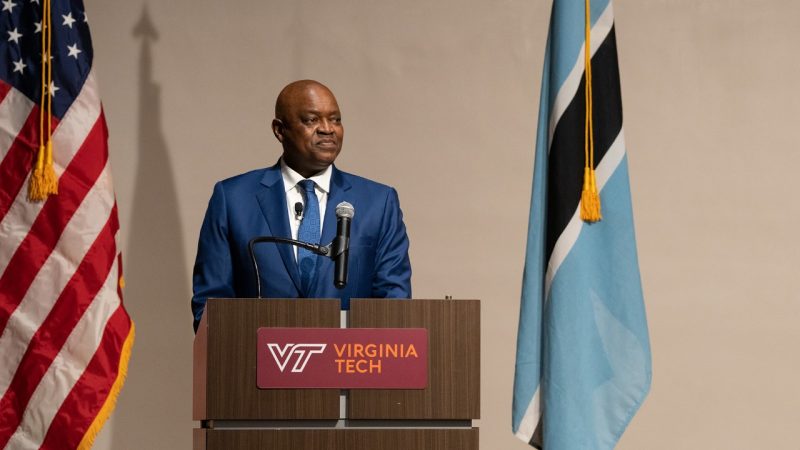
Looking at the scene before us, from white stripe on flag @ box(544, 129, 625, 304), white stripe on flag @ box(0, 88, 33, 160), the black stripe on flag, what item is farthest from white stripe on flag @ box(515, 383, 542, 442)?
white stripe on flag @ box(0, 88, 33, 160)

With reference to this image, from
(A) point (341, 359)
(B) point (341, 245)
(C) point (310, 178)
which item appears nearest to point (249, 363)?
(A) point (341, 359)

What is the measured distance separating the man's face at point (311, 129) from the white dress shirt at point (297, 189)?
24 millimetres

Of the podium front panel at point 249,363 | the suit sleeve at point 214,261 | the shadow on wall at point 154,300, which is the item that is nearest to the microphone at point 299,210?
the suit sleeve at point 214,261

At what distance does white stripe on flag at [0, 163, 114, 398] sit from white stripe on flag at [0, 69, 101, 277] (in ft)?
0.39

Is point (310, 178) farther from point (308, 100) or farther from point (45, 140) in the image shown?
point (45, 140)

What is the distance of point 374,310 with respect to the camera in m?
2.78

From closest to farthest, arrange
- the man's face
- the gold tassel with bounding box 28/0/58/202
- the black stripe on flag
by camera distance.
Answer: the black stripe on flag, the man's face, the gold tassel with bounding box 28/0/58/202

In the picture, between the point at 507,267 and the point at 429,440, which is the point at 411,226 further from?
the point at 429,440

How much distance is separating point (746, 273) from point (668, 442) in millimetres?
786

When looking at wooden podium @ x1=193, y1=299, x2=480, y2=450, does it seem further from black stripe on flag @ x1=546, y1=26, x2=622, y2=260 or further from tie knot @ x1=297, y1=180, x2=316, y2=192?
tie knot @ x1=297, y1=180, x2=316, y2=192

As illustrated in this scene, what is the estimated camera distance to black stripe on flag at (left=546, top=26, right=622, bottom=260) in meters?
3.62

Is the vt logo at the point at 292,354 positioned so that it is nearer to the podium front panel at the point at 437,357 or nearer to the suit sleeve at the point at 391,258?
the podium front panel at the point at 437,357

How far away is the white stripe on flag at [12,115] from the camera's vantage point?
13.2ft

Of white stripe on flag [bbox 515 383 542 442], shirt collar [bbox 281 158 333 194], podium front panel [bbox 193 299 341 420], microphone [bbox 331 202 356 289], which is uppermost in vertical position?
shirt collar [bbox 281 158 333 194]
